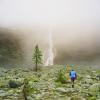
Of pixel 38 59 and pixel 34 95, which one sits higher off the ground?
pixel 38 59

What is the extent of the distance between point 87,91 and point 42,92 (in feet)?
15.1

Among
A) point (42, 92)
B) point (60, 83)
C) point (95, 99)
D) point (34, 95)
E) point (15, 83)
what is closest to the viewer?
point (95, 99)

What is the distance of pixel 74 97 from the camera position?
24.3 m

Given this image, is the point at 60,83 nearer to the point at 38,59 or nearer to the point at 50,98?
the point at 50,98

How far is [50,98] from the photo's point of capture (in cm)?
2395

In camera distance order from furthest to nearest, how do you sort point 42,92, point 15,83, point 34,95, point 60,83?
point 60,83, point 15,83, point 42,92, point 34,95

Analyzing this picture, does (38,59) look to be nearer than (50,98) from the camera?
No

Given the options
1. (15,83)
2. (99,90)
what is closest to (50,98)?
(99,90)

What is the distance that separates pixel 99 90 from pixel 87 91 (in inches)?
48.1

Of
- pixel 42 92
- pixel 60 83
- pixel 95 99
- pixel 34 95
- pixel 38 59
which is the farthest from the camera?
pixel 38 59

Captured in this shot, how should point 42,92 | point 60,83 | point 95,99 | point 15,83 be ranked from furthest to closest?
point 60,83 → point 15,83 → point 42,92 → point 95,99

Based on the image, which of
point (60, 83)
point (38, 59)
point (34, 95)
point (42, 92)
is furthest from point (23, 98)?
point (38, 59)

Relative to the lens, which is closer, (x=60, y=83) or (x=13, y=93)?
(x=13, y=93)

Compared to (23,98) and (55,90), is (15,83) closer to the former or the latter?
(55,90)
